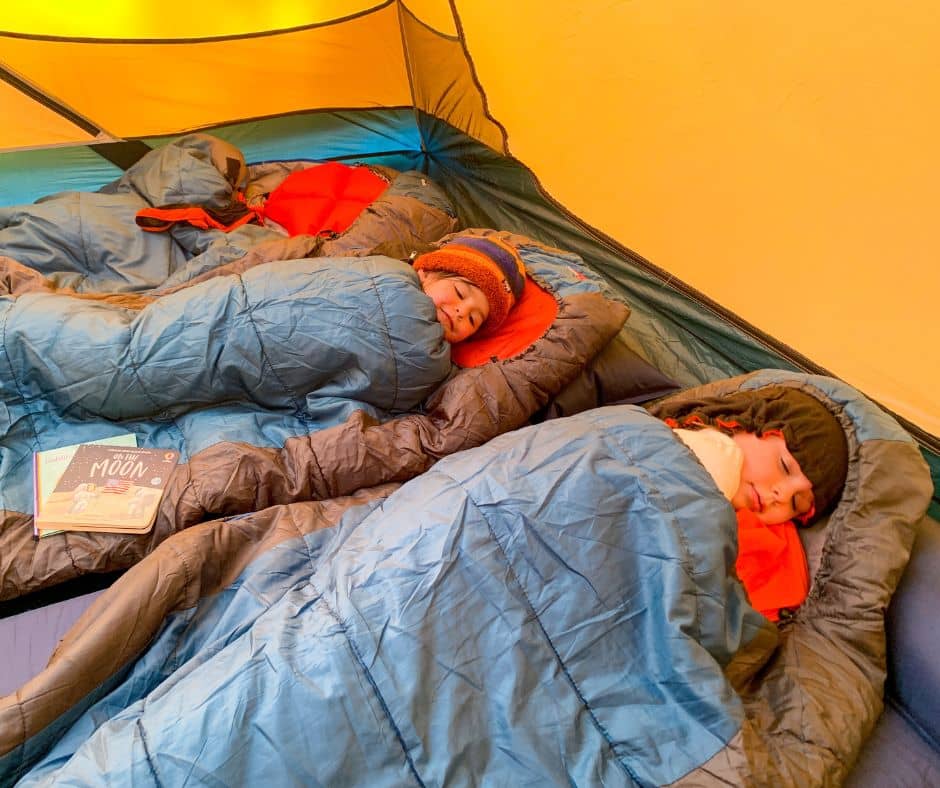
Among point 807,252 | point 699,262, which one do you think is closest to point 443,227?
point 699,262

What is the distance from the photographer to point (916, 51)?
96 centimetres

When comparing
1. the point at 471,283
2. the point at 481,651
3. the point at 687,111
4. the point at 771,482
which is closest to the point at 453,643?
the point at 481,651

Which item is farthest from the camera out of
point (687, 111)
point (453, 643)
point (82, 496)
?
point (687, 111)

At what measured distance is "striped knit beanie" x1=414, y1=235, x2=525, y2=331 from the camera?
144cm

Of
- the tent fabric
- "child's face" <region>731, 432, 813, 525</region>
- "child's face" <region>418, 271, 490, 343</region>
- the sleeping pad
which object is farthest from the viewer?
"child's face" <region>418, 271, 490, 343</region>

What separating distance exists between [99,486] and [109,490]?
0.02m

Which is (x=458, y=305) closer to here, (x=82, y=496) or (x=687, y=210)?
(x=687, y=210)

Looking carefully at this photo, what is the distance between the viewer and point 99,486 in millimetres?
1060

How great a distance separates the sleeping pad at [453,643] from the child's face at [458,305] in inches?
20.9

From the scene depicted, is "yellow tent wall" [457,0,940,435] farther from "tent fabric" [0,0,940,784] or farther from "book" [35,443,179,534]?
"book" [35,443,179,534]

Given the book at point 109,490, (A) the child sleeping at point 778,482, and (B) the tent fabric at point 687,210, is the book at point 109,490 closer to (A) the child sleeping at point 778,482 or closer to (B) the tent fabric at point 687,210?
(B) the tent fabric at point 687,210

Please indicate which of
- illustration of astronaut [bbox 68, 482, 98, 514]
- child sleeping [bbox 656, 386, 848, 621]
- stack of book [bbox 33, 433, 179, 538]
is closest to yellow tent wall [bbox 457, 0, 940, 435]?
child sleeping [bbox 656, 386, 848, 621]

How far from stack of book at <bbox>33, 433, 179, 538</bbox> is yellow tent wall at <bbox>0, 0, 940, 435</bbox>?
114 cm

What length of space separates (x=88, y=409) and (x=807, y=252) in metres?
1.33
